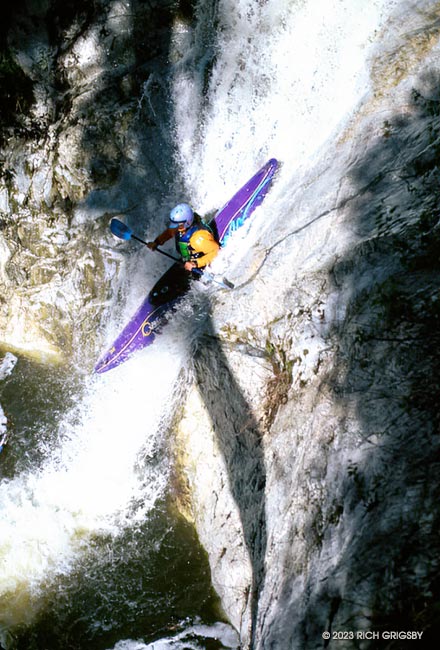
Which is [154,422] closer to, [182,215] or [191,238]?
[191,238]

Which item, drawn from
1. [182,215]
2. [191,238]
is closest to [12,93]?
[182,215]

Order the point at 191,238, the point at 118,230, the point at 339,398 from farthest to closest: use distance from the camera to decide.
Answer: the point at 118,230
the point at 191,238
the point at 339,398

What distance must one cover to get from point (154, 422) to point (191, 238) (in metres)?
2.53

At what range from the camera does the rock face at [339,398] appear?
2.38 meters

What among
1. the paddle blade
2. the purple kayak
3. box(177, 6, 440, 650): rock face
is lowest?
box(177, 6, 440, 650): rock face

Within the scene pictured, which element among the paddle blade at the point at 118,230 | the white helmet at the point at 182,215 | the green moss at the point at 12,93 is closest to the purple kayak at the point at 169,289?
the white helmet at the point at 182,215

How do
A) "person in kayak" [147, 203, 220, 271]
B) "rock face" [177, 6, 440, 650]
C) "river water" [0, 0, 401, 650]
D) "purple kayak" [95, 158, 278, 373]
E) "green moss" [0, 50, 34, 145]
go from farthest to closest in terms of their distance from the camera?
"green moss" [0, 50, 34, 145] < "purple kayak" [95, 158, 278, 373] < "person in kayak" [147, 203, 220, 271] < "river water" [0, 0, 401, 650] < "rock face" [177, 6, 440, 650]

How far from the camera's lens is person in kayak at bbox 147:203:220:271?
5664 mm

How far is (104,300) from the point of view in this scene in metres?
6.70

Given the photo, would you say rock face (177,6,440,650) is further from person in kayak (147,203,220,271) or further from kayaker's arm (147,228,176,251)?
kayaker's arm (147,228,176,251)

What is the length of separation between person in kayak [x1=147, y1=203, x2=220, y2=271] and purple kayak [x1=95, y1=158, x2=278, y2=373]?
350 mm

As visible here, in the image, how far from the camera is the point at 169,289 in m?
6.23

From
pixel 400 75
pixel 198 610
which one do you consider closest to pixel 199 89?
pixel 400 75

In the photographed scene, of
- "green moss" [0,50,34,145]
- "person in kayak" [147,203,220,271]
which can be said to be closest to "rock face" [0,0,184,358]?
"green moss" [0,50,34,145]
